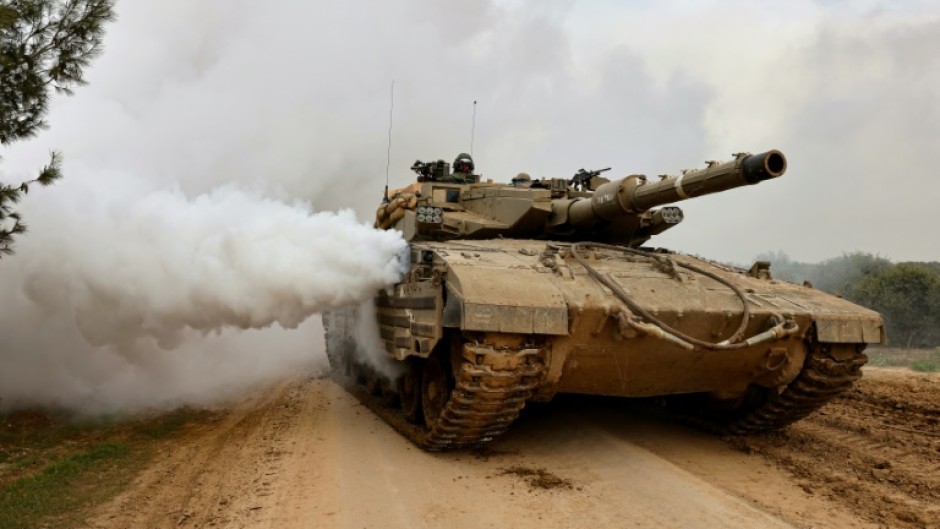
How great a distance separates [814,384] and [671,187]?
2519 mm

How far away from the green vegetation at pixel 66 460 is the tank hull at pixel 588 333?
9.73ft

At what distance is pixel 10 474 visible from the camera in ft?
23.3

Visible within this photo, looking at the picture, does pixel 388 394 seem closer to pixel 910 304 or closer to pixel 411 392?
pixel 411 392

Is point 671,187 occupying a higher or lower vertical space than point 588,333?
higher

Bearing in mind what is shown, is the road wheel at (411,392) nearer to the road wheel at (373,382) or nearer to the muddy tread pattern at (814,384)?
the road wheel at (373,382)

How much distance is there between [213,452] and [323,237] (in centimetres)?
289

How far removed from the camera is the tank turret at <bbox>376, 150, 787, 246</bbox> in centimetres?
865

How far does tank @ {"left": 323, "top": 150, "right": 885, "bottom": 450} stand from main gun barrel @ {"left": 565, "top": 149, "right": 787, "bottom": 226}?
18mm

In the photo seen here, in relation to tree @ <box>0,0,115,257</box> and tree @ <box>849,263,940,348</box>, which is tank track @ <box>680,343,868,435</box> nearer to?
tree @ <box>0,0,115,257</box>

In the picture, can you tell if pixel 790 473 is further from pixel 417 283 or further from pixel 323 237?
pixel 323 237

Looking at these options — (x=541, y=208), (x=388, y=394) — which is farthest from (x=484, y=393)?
(x=388, y=394)

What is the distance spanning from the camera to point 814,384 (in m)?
7.88

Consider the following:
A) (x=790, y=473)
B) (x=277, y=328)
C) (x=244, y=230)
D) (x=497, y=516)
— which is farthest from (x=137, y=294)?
(x=277, y=328)

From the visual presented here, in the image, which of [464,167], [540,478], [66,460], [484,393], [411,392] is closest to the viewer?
[484,393]
